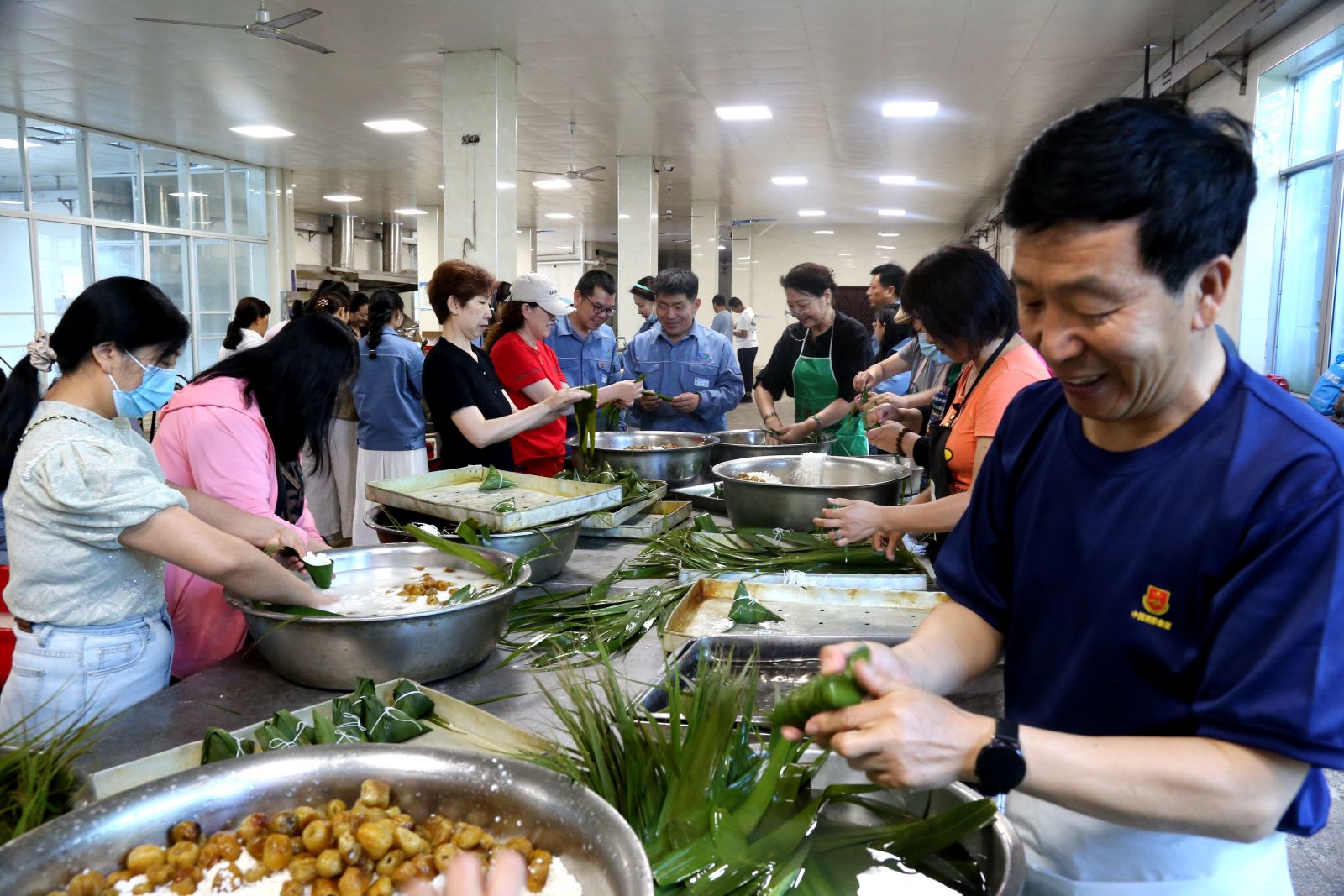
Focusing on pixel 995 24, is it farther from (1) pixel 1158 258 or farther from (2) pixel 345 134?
(2) pixel 345 134

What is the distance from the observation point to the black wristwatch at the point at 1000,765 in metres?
0.94

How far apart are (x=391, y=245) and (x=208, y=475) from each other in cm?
2050

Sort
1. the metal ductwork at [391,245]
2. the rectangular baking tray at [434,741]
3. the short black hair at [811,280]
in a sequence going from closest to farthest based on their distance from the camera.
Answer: the rectangular baking tray at [434,741]
the short black hair at [811,280]
the metal ductwork at [391,245]

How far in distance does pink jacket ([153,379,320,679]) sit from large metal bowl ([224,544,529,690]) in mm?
455

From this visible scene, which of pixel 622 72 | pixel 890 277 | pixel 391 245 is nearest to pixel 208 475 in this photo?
pixel 890 277

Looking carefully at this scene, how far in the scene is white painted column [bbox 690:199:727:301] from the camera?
1728cm

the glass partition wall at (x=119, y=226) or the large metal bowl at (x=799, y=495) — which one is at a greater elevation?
the glass partition wall at (x=119, y=226)

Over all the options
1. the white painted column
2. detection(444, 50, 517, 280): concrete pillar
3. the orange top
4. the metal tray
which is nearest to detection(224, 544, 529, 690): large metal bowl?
the orange top

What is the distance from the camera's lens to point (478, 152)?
8344mm

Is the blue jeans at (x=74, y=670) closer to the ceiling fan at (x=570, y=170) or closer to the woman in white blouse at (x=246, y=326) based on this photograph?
the woman in white blouse at (x=246, y=326)

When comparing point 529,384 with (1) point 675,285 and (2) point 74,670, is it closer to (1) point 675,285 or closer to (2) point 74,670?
(1) point 675,285

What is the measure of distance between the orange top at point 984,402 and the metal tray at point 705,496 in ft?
3.87

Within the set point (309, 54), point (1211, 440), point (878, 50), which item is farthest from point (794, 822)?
point (309, 54)

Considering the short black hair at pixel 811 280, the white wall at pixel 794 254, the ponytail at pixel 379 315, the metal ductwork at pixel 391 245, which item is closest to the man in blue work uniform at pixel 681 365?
the short black hair at pixel 811 280
